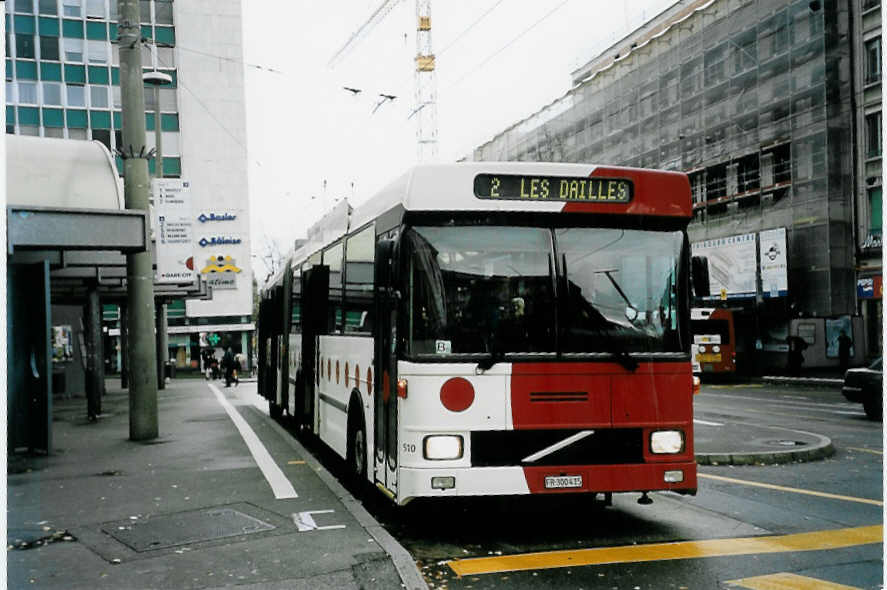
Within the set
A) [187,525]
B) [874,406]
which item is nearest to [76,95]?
[874,406]

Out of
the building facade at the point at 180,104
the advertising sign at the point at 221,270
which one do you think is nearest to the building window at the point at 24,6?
the building facade at the point at 180,104

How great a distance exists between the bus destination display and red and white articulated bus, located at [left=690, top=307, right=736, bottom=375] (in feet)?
101

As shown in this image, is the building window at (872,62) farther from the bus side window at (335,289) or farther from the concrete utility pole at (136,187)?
the bus side window at (335,289)

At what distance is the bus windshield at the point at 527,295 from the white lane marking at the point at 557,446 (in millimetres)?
661

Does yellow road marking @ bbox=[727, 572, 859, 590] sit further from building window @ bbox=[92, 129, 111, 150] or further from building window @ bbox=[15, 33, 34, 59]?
building window @ bbox=[15, 33, 34, 59]

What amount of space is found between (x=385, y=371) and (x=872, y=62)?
35.8 meters

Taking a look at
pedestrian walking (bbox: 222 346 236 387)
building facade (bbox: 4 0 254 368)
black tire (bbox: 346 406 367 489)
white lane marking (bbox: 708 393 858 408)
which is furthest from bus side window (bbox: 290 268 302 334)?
building facade (bbox: 4 0 254 368)

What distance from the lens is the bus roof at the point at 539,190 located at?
7.62 metres

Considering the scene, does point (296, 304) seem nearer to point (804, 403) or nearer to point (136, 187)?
point (136, 187)

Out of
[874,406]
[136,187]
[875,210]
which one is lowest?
[874,406]

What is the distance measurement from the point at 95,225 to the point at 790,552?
31.0 feet

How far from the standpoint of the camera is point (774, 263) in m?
40.5

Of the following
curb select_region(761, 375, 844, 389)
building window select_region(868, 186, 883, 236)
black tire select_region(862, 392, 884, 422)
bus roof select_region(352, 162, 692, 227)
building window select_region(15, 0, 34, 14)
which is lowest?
curb select_region(761, 375, 844, 389)

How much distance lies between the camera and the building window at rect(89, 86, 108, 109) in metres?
59.2
